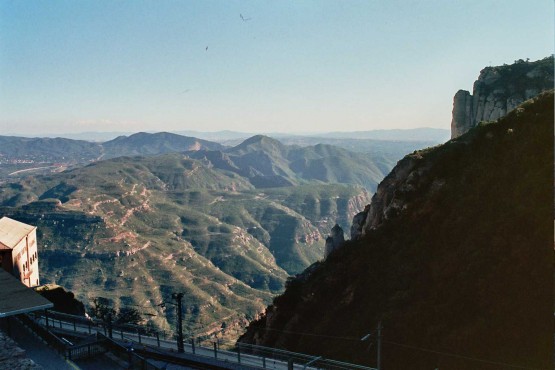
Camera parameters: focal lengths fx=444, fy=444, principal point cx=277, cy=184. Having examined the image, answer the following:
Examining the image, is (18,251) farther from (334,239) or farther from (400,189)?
(400,189)

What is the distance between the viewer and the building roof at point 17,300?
102ft

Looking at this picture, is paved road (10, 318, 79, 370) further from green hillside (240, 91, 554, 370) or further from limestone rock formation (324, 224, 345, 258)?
limestone rock formation (324, 224, 345, 258)

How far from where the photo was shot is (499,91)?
78.5m

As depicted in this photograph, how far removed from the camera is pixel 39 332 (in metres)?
34.2

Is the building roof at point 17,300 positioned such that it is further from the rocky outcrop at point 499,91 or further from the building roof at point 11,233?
the rocky outcrop at point 499,91

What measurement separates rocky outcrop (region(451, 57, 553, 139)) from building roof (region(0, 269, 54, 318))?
7071cm

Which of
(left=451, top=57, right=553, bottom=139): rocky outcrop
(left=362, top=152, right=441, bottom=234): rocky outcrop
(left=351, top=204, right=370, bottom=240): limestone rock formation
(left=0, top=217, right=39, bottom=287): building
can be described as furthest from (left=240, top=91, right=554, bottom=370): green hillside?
(left=0, top=217, right=39, bottom=287): building

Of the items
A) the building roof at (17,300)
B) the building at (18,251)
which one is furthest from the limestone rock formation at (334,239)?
the building roof at (17,300)

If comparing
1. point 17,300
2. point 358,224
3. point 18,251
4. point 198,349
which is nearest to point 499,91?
point 358,224

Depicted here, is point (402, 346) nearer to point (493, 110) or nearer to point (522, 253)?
point (522, 253)

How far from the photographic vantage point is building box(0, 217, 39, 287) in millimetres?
57094

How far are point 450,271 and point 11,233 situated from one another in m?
56.9

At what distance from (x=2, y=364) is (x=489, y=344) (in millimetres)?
33598

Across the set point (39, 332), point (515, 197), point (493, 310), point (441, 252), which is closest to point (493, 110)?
point (515, 197)
